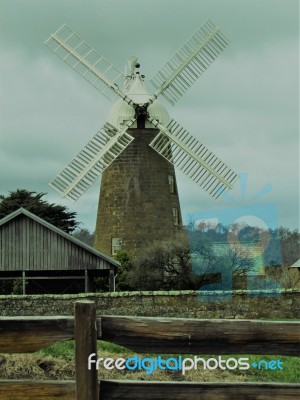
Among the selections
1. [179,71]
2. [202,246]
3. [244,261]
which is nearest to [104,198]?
[179,71]

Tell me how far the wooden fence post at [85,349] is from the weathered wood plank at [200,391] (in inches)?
3.7

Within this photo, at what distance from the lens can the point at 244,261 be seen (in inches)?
898

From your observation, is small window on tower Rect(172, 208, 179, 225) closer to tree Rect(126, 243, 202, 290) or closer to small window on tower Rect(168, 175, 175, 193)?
small window on tower Rect(168, 175, 175, 193)

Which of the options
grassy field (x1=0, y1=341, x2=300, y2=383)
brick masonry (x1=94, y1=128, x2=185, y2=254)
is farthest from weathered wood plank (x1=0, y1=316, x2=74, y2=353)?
brick masonry (x1=94, y1=128, x2=185, y2=254)

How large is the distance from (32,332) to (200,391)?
0.85 metres

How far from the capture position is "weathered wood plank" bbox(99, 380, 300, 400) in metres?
3.79

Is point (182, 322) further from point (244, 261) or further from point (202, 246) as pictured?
point (202, 246)

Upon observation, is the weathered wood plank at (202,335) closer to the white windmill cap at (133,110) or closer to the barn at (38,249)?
the barn at (38,249)

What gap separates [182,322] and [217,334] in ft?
0.58

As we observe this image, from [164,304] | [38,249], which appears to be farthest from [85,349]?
[38,249]

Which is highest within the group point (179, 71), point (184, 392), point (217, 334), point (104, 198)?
point (179, 71)

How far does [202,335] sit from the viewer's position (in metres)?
3.81
